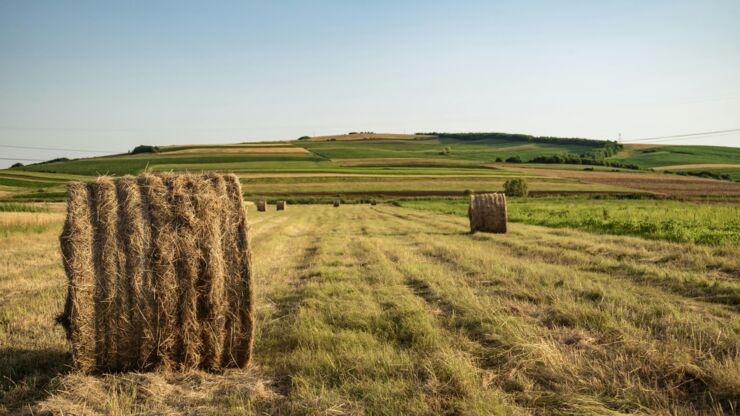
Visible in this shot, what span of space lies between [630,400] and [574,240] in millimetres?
11391

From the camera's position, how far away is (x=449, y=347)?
5.24m

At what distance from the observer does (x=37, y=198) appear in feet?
163

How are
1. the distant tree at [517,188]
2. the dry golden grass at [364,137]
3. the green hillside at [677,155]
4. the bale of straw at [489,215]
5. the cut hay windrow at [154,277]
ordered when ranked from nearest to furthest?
the cut hay windrow at [154,277] → the bale of straw at [489,215] → the distant tree at [517,188] → the green hillside at [677,155] → the dry golden grass at [364,137]

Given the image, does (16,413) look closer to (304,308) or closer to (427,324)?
(304,308)

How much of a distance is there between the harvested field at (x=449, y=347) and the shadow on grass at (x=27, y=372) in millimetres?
22

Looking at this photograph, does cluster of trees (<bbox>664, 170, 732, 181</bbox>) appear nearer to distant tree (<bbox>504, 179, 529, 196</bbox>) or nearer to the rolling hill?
the rolling hill

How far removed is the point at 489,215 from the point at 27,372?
15920 millimetres

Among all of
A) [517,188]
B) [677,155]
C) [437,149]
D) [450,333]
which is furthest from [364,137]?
[450,333]

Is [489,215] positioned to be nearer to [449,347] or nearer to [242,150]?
[449,347]

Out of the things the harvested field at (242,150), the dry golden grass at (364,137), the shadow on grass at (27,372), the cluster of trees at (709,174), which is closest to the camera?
the shadow on grass at (27,372)

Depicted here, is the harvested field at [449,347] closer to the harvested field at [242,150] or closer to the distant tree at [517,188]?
the distant tree at [517,188]

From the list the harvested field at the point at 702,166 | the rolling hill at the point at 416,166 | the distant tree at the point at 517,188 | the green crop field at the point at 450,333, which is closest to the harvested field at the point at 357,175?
the rolling hill at the point at 416,166

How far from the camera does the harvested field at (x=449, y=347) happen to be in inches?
161

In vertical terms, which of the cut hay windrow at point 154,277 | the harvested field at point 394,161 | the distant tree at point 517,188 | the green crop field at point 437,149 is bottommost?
the distant tree at point 517,188
